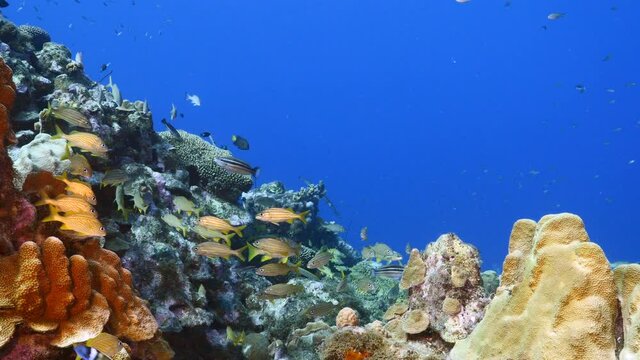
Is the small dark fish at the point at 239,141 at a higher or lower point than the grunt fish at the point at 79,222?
higher

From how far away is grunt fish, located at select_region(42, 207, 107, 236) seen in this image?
3.56 metres

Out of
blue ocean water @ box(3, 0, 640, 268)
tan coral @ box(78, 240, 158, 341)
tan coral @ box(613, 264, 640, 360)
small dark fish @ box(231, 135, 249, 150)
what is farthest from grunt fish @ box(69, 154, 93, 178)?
blue ocean water @ box(3, 0, 640, 268)

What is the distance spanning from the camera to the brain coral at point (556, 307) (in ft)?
8.93

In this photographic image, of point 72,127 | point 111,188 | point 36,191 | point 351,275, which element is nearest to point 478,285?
point 36,191

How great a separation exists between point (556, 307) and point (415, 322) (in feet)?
7.74

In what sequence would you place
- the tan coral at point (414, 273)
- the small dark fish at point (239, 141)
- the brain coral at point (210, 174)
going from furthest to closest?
1. the brain coral at point (210, 174)
2. the small dark fish at point (239, 141)
3. the tan coral at point (414, 273)

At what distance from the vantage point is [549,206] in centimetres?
13662

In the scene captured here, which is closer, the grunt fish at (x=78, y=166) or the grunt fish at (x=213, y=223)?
the grunt fish at (x=78, y=166)

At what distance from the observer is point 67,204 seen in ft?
12.3

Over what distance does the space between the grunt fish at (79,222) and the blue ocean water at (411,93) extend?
396 ft

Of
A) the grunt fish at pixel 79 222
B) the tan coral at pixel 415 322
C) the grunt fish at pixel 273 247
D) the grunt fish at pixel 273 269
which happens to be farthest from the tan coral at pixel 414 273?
the grunt fish at pixel 79 222

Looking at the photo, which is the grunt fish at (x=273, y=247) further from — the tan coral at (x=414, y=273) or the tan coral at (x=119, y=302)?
the tan coral at (x=119, y=302)

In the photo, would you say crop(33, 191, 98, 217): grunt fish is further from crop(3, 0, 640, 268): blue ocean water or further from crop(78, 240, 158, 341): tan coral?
crop(3, 0, 640, 268): blue ocean water

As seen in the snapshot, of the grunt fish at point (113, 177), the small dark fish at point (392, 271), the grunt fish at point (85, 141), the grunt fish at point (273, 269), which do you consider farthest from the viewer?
the small dark fish at point (392, 271)
